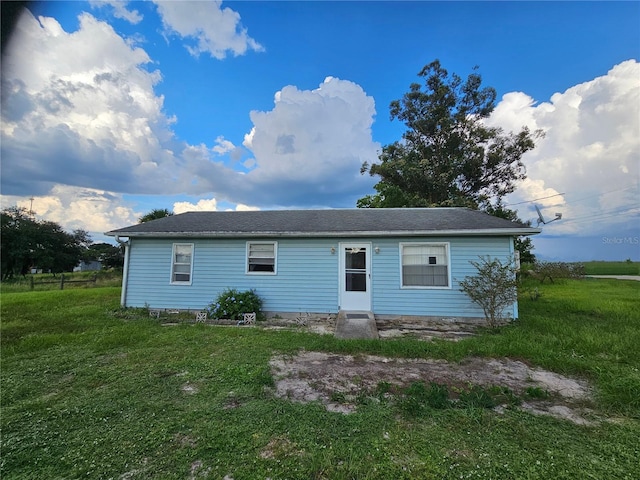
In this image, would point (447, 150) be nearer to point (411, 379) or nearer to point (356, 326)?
point (356, 326)

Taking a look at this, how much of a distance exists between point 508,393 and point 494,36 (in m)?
12.5

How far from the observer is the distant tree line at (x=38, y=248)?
2622cm

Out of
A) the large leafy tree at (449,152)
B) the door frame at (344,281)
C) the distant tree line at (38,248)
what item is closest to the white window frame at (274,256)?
the door frame at (344,281)

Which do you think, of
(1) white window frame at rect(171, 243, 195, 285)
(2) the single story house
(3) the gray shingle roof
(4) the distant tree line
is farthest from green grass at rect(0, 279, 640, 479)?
(4) the distant tree line

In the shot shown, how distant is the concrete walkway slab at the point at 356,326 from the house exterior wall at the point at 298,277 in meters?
0.58

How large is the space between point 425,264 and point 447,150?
15549mm

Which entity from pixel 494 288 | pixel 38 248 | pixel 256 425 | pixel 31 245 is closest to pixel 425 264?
pixel 494 288

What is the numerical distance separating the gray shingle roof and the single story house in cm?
3

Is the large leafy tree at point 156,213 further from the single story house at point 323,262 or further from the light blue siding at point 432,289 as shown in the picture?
the light blue siding at point 432,289

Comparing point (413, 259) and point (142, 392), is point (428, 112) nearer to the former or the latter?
point (413, 259)

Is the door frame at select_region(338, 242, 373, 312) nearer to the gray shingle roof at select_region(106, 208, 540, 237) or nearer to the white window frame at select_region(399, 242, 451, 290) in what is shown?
the gray shingle roof at select_region(106, 208, 540, 237)

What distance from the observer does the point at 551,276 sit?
16.5 meters

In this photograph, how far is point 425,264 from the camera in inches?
304

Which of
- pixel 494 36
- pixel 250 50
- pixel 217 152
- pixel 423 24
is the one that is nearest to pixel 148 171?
pixel 217 152
